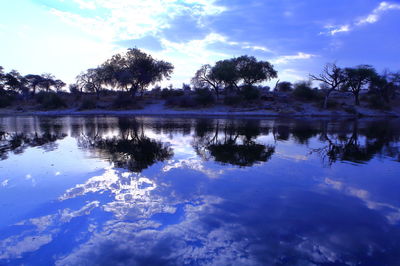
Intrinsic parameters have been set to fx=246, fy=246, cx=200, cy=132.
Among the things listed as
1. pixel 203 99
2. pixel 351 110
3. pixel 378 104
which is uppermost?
pixel 203 99

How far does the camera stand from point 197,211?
5586 mm

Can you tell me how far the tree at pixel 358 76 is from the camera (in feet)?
167

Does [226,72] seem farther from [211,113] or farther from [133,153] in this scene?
[133,153]

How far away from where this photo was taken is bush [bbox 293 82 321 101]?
5388 cm

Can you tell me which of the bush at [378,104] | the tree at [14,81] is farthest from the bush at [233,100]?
the tree at [14,81]

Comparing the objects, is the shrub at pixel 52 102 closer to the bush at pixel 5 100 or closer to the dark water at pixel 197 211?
the bush at pixel 5 100

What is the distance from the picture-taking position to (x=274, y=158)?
1094cm

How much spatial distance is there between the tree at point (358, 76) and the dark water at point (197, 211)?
49043mm

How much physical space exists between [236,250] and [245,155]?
7.34m

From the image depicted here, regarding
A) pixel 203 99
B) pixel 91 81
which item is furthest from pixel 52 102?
pixel 203 99

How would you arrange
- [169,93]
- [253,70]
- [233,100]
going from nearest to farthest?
[233,100] → [253,70] → [169,93]

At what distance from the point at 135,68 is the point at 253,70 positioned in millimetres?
26971

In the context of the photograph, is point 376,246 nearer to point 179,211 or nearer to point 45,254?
point 179,211

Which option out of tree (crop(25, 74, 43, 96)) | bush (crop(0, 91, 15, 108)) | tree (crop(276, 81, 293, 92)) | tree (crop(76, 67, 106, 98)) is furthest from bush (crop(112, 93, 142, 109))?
tree (crop(276, 81, 293, 92))
